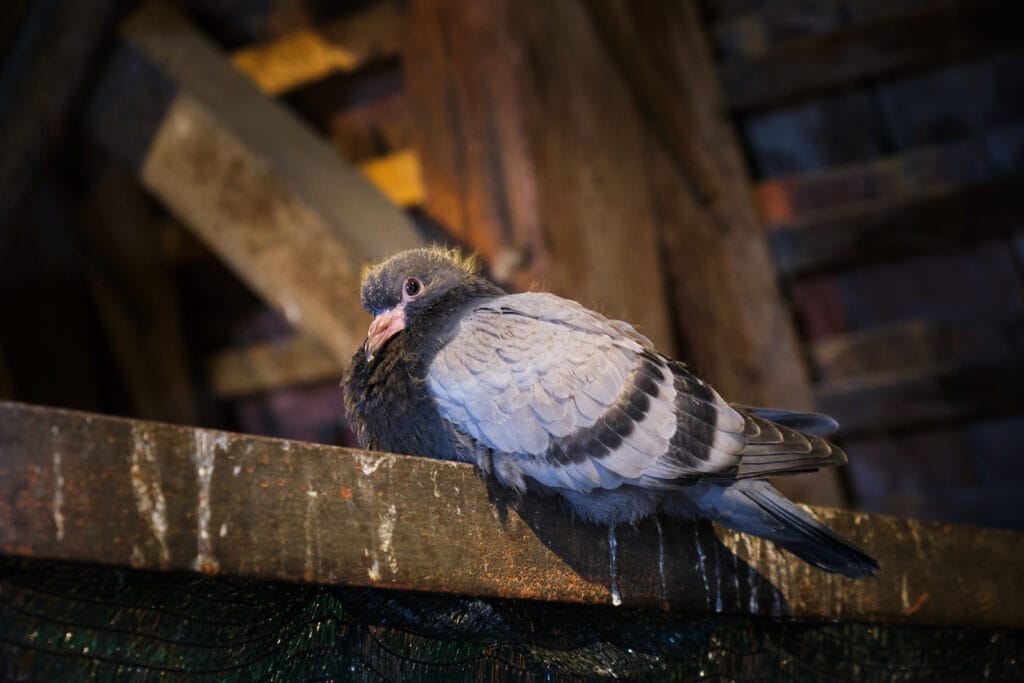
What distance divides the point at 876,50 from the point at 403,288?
182 cm

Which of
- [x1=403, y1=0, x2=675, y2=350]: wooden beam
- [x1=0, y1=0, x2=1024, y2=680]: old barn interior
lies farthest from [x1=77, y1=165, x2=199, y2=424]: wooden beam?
[x1=403, y1=0, x2=675, y2=350]: wooden beam

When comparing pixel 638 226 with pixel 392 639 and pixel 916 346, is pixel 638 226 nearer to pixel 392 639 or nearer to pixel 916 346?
pixel 916 346

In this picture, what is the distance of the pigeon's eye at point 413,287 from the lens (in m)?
Result: 1.69

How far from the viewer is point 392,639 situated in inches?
49.8

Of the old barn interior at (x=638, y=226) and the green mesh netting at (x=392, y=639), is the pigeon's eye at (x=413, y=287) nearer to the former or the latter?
the old barn interior at (x=638, y=226)

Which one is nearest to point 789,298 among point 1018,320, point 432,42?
point 1018,320

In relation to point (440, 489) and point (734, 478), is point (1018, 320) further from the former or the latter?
point (440, 489)

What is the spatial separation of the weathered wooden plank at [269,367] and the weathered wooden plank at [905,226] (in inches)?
61.2

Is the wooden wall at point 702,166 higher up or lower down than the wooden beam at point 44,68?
lower down

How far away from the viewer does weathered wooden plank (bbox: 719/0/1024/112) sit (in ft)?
9.04

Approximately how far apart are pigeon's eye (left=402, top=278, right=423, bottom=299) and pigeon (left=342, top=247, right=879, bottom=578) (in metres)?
0.13

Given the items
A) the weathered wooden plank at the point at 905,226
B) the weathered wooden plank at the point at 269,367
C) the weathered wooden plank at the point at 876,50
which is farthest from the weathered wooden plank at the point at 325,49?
the weathered wooden plank at the point at 905,226

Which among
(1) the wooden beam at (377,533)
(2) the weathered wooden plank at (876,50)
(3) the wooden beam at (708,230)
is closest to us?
(1) the wooden beam at (377,533)

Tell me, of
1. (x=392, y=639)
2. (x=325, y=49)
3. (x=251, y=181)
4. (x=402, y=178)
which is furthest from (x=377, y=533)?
(x=325, y=49)
